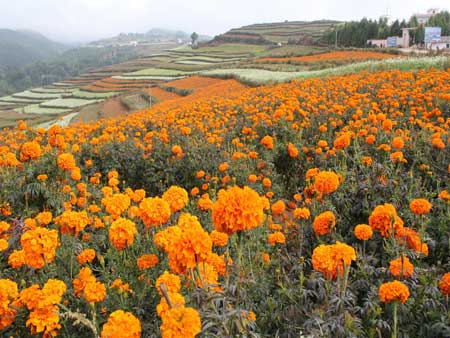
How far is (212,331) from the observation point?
1797 millimetres

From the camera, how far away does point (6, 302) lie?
1937 mm

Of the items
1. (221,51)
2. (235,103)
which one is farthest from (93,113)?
(221,51)

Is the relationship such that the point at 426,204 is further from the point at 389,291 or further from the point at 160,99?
the point at 160,99

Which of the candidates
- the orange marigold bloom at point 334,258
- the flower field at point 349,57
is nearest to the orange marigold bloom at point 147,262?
the orange marigold bloom at point 334,258

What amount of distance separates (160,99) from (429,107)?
25.3 metres

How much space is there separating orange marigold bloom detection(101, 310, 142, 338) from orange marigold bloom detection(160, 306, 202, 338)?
35 centimetres

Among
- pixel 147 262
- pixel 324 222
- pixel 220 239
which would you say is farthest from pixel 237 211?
pixel 324 222

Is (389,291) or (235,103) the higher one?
(235,103)

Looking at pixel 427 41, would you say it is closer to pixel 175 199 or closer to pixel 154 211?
pixel 175 199

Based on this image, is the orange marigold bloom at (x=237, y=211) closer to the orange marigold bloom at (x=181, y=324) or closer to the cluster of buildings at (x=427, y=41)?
the orange marigold bloom at (x=181, y=324)

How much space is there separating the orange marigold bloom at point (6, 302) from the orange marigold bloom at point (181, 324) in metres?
1.02

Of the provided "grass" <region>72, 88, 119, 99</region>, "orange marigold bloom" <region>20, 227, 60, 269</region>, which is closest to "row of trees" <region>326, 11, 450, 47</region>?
"grass" <region>72, 88, 119, 99</region>

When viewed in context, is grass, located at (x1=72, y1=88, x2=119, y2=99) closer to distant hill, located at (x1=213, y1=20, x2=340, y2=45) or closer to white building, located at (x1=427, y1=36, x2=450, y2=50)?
distant hill, located at (x1=213, y1=20, x2=340, y2=45)

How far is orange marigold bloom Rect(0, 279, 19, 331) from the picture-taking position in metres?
1.95
